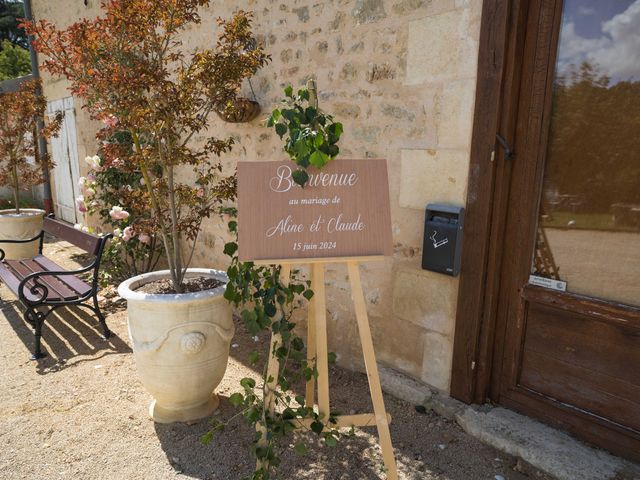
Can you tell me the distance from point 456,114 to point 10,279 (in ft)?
12.8

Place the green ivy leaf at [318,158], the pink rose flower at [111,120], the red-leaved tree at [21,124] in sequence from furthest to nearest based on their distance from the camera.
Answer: the red-leaved tree at [21,124], the pink rose flower at [111,120], the green ivy leaf at [318,158]

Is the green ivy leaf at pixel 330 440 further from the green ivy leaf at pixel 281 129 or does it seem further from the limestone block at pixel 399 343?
the green ivy leaf at pixel 281 129

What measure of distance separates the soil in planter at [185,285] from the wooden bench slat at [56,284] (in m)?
1.22

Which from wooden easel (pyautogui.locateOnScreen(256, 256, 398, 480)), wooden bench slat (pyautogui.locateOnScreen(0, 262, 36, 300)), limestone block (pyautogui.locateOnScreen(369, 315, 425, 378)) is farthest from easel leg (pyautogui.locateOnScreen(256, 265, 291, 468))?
wooden bench slat (pyautogui.locateOnScreen(0, 262, 36, 300))

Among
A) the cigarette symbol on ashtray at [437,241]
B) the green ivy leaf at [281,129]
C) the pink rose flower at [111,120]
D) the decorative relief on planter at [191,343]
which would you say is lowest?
the decorative relief on planter at [191,343]

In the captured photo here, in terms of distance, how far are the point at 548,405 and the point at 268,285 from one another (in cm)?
158

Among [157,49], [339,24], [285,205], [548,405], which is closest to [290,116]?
[285,205]

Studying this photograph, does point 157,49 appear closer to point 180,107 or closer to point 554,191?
point 180,107

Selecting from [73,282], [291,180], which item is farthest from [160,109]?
[73,282]

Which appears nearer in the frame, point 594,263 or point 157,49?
point 594,263

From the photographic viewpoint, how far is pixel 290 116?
1.95 metres

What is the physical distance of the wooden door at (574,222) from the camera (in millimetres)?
1986

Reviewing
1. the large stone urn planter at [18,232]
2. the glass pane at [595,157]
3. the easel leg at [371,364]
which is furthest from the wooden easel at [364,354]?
the large stone urn planter at [18,232]

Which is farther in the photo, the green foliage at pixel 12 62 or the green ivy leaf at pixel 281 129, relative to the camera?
the green foliage at pixel 12 62
